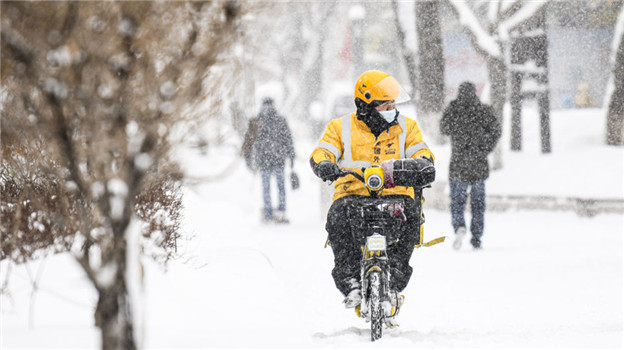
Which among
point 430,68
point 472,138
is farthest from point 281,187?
point 472,138

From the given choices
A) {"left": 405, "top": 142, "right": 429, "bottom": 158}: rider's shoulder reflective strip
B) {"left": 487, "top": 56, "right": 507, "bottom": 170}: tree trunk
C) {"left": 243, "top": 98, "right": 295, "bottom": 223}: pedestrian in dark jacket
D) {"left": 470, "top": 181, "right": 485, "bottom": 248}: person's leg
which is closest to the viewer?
{"left": 405, "top": 142, "right": 429, "bottom": 158}: rider's shoulder reflective strip

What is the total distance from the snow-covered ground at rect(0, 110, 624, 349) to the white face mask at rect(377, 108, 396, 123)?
3.63 feet

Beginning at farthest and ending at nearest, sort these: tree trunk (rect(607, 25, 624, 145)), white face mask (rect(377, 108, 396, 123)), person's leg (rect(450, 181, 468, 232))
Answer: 1. tree trunk (rect(607, 25, 624, 145))
2. person's leg (rect(450, 181, 468, 232))
3. white face mask (rect(377, 108, 396, 123))

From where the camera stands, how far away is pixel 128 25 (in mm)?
3928

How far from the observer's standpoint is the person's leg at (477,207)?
11953 mm

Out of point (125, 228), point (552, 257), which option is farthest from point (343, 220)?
point (552, 257)

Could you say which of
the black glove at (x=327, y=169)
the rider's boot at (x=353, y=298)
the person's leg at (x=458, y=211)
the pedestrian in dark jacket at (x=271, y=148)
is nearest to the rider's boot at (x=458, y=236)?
the person's leg at (x=458, y=211)

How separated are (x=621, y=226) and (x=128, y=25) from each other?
11315 mm

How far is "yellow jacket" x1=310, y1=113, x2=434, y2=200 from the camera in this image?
6.48m

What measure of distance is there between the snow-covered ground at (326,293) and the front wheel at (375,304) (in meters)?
0.09

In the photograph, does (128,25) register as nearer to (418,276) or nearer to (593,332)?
(593,332)

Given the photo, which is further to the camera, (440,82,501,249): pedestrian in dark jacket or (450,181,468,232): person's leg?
(450,181,468,232): person's leg

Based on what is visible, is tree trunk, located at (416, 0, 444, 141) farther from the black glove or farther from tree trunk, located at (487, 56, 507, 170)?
the black glove

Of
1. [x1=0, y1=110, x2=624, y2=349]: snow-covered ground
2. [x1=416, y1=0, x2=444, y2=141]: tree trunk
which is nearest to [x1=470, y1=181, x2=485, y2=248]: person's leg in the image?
[x1=0, y1=110, x2=624, y2=349]: snow-covered ground
